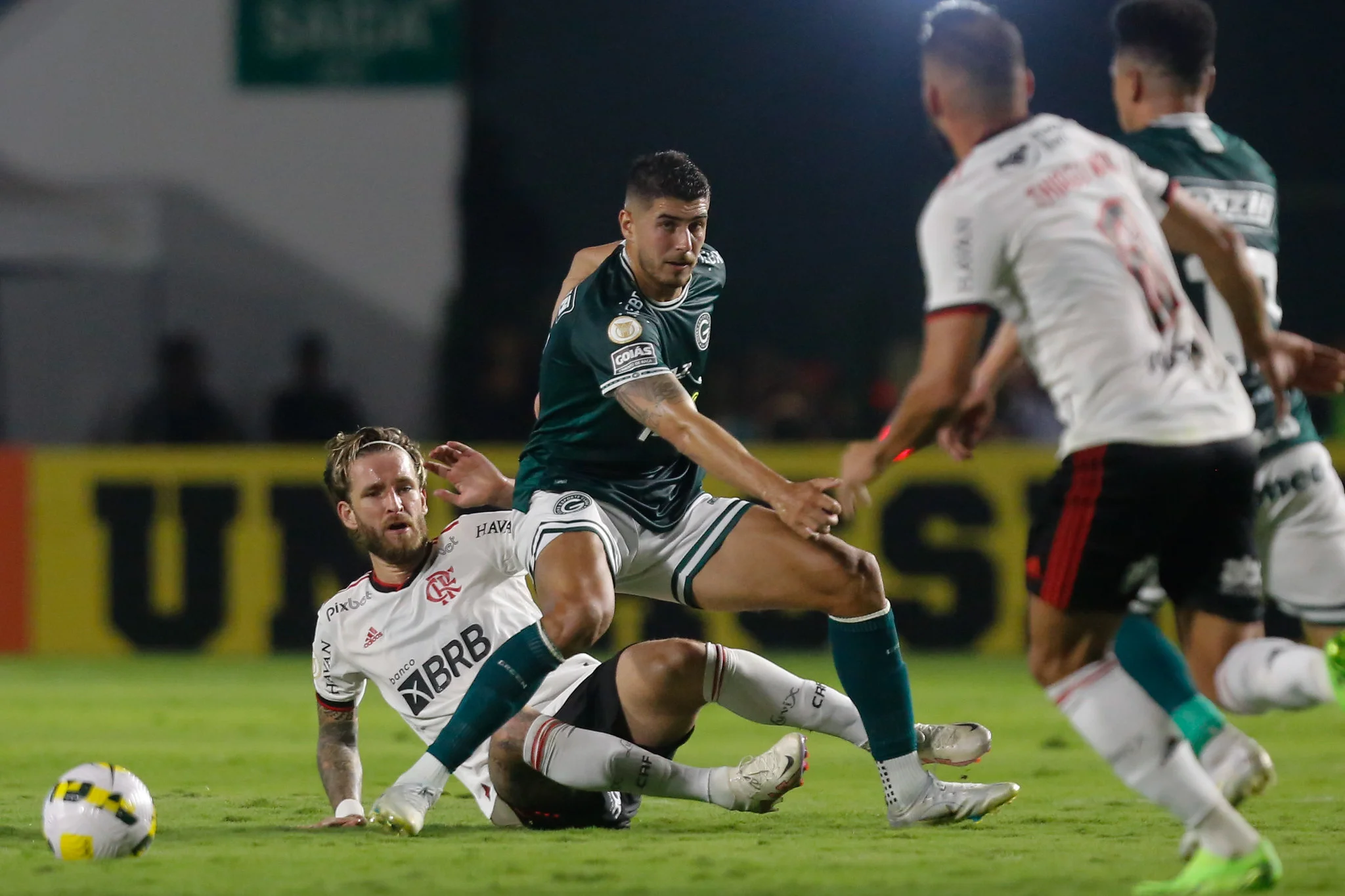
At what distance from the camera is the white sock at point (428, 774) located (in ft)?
17.2

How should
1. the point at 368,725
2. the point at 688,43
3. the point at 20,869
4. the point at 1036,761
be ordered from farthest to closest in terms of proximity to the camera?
the point at 688,43 → the point at 368,725 → the point at 1036,761 → the point at 20,869

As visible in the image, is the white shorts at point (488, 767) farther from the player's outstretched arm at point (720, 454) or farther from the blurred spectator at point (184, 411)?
the blurred spectator at point (184, 411)

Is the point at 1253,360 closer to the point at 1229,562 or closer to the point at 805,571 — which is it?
the point at 1229,562

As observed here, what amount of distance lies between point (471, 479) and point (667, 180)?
3.86 ft

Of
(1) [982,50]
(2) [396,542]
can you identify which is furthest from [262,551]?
(1) [982,50]

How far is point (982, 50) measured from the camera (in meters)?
4.39

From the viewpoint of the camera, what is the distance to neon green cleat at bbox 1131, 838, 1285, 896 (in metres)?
4.05

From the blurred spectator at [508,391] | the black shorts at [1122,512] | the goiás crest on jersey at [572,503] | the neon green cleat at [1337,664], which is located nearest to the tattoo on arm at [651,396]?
the goiás crest on jersey at [572,503]

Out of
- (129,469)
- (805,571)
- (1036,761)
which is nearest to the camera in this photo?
(805,571)

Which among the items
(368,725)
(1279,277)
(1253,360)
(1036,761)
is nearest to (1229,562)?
(1253,360)

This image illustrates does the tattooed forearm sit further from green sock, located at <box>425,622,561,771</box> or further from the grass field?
green sock, located at <box>425,622,561,771</box>

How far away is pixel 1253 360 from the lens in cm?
476

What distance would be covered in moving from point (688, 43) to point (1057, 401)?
52.9ft

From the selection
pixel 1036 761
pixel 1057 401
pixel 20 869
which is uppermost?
pixel 1057 401
